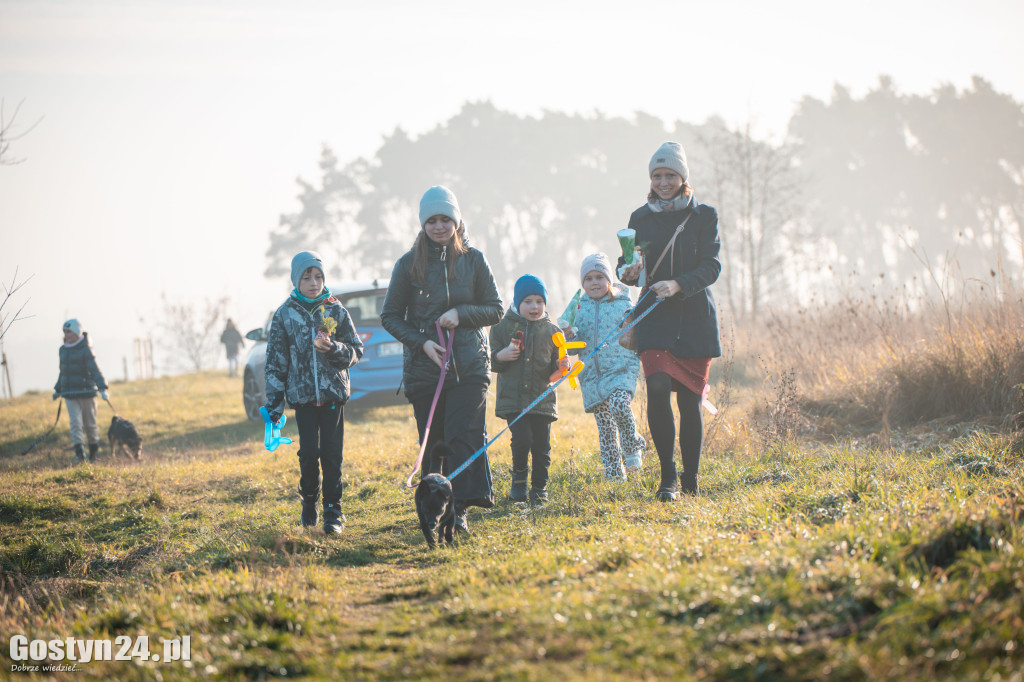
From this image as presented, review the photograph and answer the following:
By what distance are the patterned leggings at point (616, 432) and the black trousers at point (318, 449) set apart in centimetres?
204

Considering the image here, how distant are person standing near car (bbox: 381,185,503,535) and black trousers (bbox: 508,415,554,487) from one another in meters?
0.84

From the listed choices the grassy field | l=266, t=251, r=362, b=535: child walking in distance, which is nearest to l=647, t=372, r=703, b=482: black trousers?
the grassy field

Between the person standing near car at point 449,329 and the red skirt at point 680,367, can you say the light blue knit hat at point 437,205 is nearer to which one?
the person standing near car at point 449,329

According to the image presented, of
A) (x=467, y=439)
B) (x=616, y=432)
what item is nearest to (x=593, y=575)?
(x=467, y=439)

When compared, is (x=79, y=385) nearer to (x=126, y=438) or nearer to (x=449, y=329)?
(x=126, y=438)

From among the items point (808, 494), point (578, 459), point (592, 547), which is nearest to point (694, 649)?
point (592, 547)

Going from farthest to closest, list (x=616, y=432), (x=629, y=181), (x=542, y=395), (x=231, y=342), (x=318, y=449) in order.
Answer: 1. (x=629, y=181)
2. (x=231, y=342)
3. (x=616, y=432)
4. (x=542, y=395)
5. (x=318, y=449)

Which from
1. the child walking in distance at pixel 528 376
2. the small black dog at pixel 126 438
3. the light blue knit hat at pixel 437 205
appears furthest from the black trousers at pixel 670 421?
the small black dog at pixel 126 438

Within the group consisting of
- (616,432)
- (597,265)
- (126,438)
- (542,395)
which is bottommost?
(126,438)

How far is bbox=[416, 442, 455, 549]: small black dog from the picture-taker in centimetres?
427

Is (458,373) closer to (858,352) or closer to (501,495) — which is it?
(501,495)

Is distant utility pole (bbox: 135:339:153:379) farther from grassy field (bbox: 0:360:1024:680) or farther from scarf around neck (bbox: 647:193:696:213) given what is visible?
scarf around neck (bbox: 647:193:696:213)

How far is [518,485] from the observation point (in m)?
5.82

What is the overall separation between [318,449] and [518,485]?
1.50 metres
